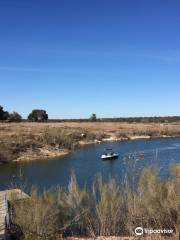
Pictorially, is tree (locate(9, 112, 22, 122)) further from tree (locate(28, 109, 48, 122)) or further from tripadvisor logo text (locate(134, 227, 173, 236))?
tripadvisor logo text (locate(134, 227, 173, 236))

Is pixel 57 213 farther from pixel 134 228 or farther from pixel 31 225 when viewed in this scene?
pixel 134 228

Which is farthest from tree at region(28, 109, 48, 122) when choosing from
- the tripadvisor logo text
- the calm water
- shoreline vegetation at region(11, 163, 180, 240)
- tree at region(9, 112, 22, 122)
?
the tripadvisor logo text

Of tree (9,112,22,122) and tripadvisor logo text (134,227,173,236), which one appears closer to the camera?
tripadvisor logo text (134,227,173,236)

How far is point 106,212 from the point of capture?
44.3 feet

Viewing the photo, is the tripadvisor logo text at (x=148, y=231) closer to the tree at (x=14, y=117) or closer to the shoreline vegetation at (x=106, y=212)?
the shoreline vegetation at (x=106, y=212)

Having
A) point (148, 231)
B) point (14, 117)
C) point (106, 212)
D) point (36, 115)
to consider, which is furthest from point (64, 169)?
point (36, 115)

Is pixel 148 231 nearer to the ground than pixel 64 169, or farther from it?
farther from it

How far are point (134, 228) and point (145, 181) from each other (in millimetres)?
1638

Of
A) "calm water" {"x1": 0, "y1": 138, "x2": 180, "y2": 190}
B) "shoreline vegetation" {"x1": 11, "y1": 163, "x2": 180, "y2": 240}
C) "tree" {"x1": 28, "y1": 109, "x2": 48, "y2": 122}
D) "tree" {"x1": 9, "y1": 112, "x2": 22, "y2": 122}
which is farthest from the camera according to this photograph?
"tree" {"x1": 28, "y1": 109, "x2": 48, "y2": 122}

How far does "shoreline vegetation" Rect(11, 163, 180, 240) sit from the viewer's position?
42.4ft

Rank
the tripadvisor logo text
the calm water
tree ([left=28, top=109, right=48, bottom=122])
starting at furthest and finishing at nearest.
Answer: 1. tree ([left=28, top=109, right=48, bottom=122])
2. the calm water
3. the tripadvisor logo text

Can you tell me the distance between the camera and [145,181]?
14.4m

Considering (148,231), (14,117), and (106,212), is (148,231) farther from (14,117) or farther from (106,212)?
(14,117)

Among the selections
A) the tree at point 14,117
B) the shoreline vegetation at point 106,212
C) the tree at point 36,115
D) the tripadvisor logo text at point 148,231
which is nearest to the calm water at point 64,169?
the shoreline vegetation at point 106,212
